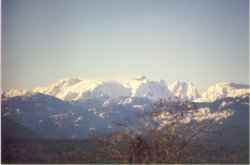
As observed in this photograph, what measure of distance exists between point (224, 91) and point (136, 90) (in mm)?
955

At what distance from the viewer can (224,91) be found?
546 centimetres

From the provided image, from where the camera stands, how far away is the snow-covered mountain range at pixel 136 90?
17.9 ft

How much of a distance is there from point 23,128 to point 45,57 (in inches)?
32.4

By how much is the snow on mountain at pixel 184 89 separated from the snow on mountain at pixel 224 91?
0.10m

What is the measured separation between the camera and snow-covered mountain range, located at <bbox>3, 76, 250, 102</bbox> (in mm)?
5465

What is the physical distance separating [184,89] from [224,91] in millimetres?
432

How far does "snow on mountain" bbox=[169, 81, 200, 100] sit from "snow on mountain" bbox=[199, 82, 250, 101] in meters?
0.10

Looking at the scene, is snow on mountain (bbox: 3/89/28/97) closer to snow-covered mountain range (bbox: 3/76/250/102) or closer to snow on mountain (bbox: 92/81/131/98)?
snow-covered mountain range (bbox: 3/76/250/102)

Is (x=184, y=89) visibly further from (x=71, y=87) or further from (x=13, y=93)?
(x=13, y=93)

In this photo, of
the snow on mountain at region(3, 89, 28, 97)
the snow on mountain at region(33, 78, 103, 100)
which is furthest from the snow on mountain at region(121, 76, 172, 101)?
the snow on mountain at region(3, 89, 28, 97)

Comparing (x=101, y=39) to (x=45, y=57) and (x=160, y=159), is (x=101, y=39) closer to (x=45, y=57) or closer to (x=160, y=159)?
(x=45, y=57)

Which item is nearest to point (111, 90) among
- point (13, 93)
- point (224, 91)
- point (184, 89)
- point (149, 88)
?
point (149, 88)

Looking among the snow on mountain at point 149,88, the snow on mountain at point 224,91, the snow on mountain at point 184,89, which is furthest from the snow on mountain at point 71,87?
the snow on mountain at point 224,91

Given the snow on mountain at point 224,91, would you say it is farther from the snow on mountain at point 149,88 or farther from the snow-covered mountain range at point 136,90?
the snow on mountain at point 149,88
